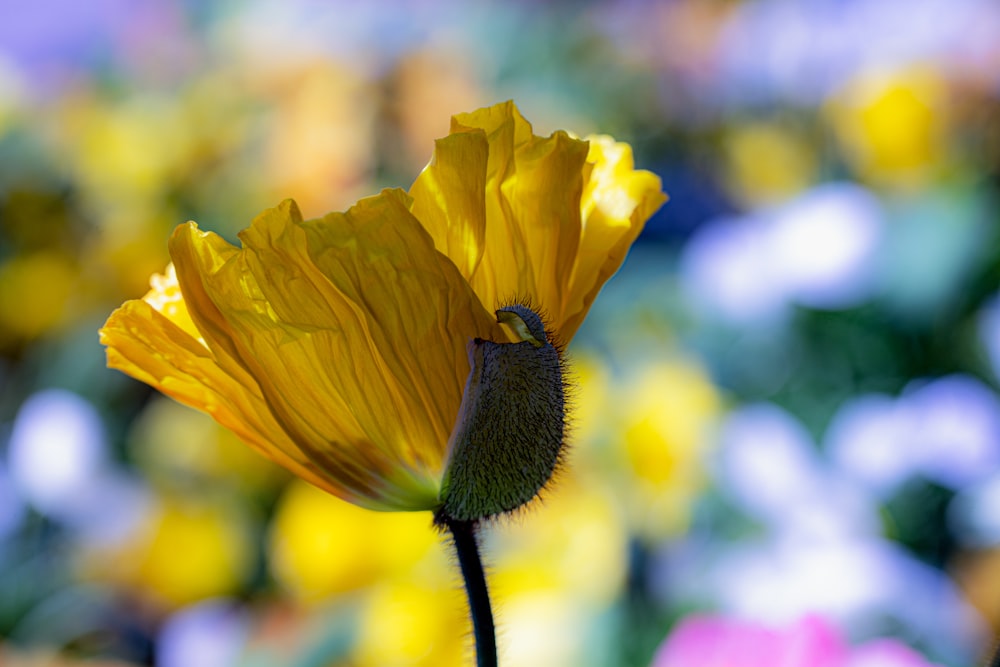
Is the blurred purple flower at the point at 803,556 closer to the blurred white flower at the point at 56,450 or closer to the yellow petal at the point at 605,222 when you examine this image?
the yellow petal at the point at 605,222

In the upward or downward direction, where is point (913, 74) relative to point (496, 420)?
upward

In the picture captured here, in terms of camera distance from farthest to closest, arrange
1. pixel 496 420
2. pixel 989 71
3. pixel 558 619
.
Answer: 1. pixel 989 71
2. pixel 558 619
3. pixel 496 420

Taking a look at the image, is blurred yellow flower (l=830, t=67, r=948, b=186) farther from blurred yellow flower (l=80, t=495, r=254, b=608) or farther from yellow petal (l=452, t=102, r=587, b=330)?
yellow petal (l=452, t=102, r=587, b=330)

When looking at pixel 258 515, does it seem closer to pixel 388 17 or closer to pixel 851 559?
pixel 851 559

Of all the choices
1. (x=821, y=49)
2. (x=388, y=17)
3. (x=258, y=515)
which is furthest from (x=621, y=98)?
(x=258, y=515)

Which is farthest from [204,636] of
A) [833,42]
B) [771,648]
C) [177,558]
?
[833,42]

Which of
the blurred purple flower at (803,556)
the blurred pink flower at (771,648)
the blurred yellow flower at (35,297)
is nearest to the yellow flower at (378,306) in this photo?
the blurred pink flower at (771,648)

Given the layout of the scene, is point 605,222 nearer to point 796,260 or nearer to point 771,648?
point 771,648
